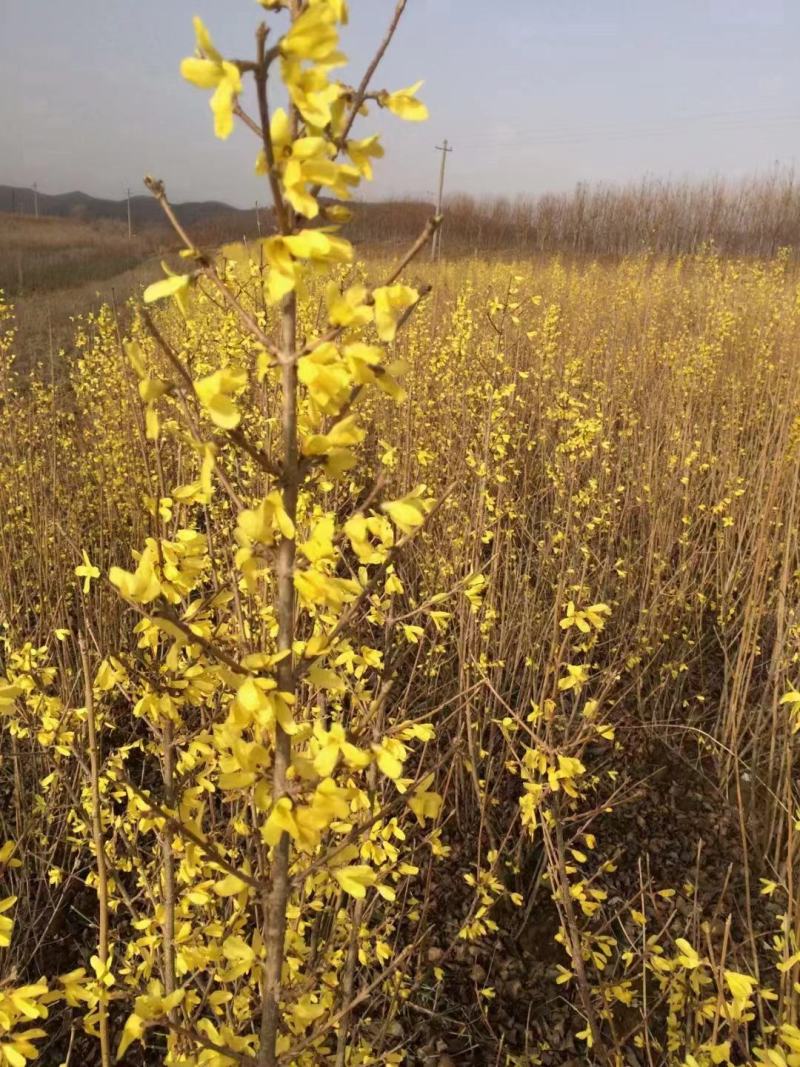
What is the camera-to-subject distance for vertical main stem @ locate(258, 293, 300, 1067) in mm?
762

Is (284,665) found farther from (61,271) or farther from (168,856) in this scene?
(61,271)

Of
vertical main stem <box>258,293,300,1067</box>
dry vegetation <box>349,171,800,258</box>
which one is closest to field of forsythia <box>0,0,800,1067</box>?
vertical main stem <box>258,293,300,1067</box>

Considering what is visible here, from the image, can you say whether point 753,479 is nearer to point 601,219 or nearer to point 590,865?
point 590,865

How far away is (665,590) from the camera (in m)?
3.21

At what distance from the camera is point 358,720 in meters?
1.45

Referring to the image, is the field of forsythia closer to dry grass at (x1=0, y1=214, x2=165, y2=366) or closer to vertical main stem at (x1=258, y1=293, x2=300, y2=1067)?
vertical main stem at (x1=258, y1=293, x2=300, y2=1067)

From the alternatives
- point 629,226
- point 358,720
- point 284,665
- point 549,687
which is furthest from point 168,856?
point 629,226

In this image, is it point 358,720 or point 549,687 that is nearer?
point 358,720

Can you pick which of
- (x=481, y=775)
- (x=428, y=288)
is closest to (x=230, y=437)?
(x=428, y=288)

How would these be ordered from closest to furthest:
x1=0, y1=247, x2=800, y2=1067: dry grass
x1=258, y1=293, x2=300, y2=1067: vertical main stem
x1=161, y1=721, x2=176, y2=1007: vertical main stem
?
x1=258, y1=293, x2=300, y2=1067: vertical main stem, x1=161, y1=721, x2=176, y2=1007: vertical main stem, x1=0, y1=247, x2=800, y2=1067: dry grass

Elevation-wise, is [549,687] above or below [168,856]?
below

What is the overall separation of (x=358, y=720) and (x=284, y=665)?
0.67 meters

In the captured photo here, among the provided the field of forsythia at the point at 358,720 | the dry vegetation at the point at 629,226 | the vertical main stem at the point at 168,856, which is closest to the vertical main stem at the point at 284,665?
the field of forsythia at the point at 358,720

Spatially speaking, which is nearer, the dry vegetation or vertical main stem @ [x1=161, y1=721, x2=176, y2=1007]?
vertical main stem @ [x1=161, y1=721, x2=176, y2=1007]
